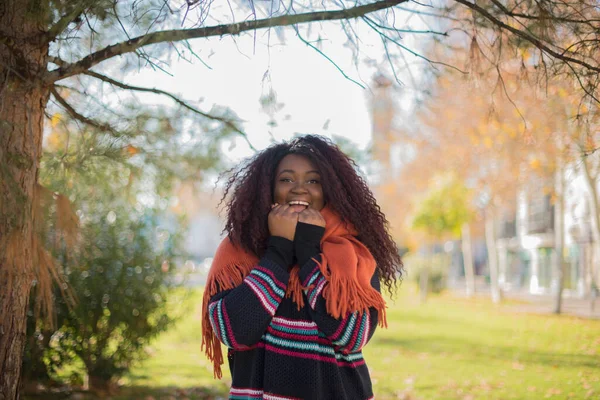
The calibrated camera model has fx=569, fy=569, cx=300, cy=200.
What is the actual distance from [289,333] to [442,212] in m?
18.5

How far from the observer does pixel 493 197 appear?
16203mm

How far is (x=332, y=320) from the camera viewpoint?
1.97 metres

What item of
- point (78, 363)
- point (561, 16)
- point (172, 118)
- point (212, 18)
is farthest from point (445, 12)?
point (78, 363)

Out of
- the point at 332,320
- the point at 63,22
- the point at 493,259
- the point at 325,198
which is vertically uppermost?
the point at 63,22

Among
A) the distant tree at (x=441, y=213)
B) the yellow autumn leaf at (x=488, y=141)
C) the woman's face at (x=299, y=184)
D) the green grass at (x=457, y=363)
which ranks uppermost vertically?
the yellow autumn leaf at (x=488, y=141)

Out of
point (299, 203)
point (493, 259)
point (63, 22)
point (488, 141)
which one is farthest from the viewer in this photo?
point (493, 259)

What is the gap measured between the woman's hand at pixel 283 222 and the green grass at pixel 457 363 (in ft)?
12.4

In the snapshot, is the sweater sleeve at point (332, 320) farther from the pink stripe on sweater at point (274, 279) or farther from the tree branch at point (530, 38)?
the tree branch at point (530, 38)

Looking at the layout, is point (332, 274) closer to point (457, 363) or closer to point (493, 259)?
point (457, 363)

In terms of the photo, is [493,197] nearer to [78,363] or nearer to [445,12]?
[78,363]

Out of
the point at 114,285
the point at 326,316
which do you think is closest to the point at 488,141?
the point at 114,285

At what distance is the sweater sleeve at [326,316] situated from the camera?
196 centimetres

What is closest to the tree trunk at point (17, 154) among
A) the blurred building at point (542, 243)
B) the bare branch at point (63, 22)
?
the bare branch at point (63, 22)

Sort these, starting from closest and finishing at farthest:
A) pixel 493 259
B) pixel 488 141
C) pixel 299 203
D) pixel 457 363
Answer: pixel 299 203 → pixel 457 363 → pixel 488 141 → pixel 493 259
